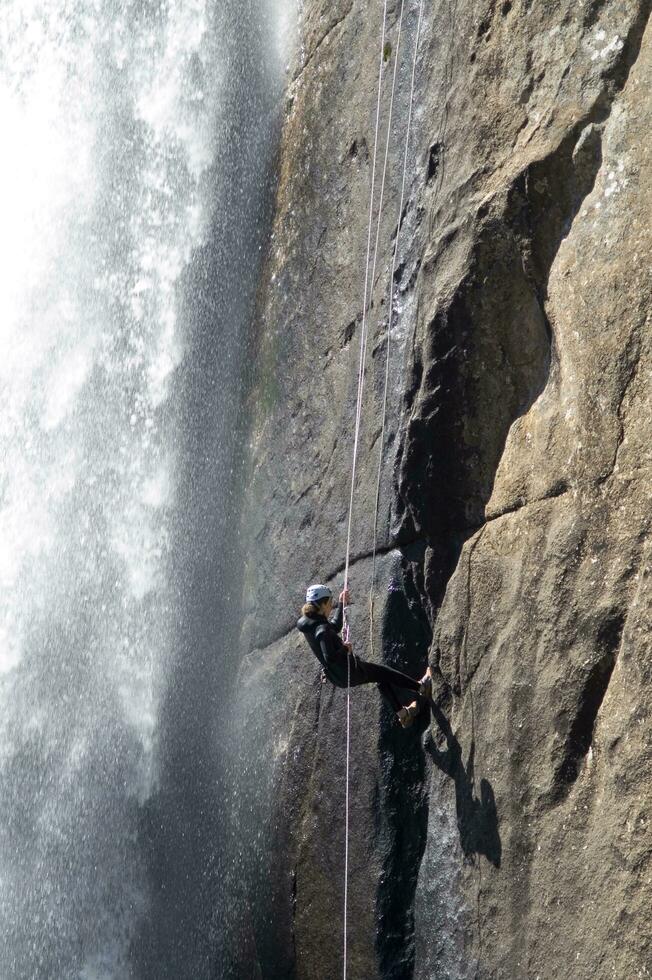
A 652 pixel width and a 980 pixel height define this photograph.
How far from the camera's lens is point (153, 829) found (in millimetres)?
10523

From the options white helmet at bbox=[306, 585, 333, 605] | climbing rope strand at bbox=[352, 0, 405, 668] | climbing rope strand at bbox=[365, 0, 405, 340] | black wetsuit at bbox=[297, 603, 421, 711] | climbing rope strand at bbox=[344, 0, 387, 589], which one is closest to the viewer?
black wetsuit at bbox=[297, 603, 421, 711]

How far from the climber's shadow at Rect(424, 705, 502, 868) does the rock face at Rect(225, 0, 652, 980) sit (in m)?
0.02

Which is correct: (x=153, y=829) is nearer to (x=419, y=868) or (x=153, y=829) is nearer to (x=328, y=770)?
(x=328, y=770)

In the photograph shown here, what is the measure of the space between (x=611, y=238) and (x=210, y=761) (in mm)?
5531

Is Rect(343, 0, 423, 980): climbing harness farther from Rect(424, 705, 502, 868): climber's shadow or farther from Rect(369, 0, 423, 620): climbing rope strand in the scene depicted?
Rect(424, 705, 502, 868): climber's shadow

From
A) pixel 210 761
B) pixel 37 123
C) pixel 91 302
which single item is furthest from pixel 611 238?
pixel 37 123

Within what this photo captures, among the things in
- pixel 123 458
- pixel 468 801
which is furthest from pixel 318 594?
pixel 123 458

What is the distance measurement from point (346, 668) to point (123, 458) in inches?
196

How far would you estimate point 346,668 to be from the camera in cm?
762

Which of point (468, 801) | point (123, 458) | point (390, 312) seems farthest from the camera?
point (123, 458)

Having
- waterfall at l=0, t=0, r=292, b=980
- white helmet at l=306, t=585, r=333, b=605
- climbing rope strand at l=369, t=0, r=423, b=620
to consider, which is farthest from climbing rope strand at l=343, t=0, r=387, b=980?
waterfall at l=0, t=0, r=292, b=980

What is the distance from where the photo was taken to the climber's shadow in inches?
269

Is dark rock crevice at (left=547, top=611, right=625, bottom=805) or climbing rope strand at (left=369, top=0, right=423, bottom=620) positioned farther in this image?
climbing rope strand at (left=369, top=0, right=423, bottom=620)

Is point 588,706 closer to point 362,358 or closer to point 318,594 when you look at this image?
point 318,594
